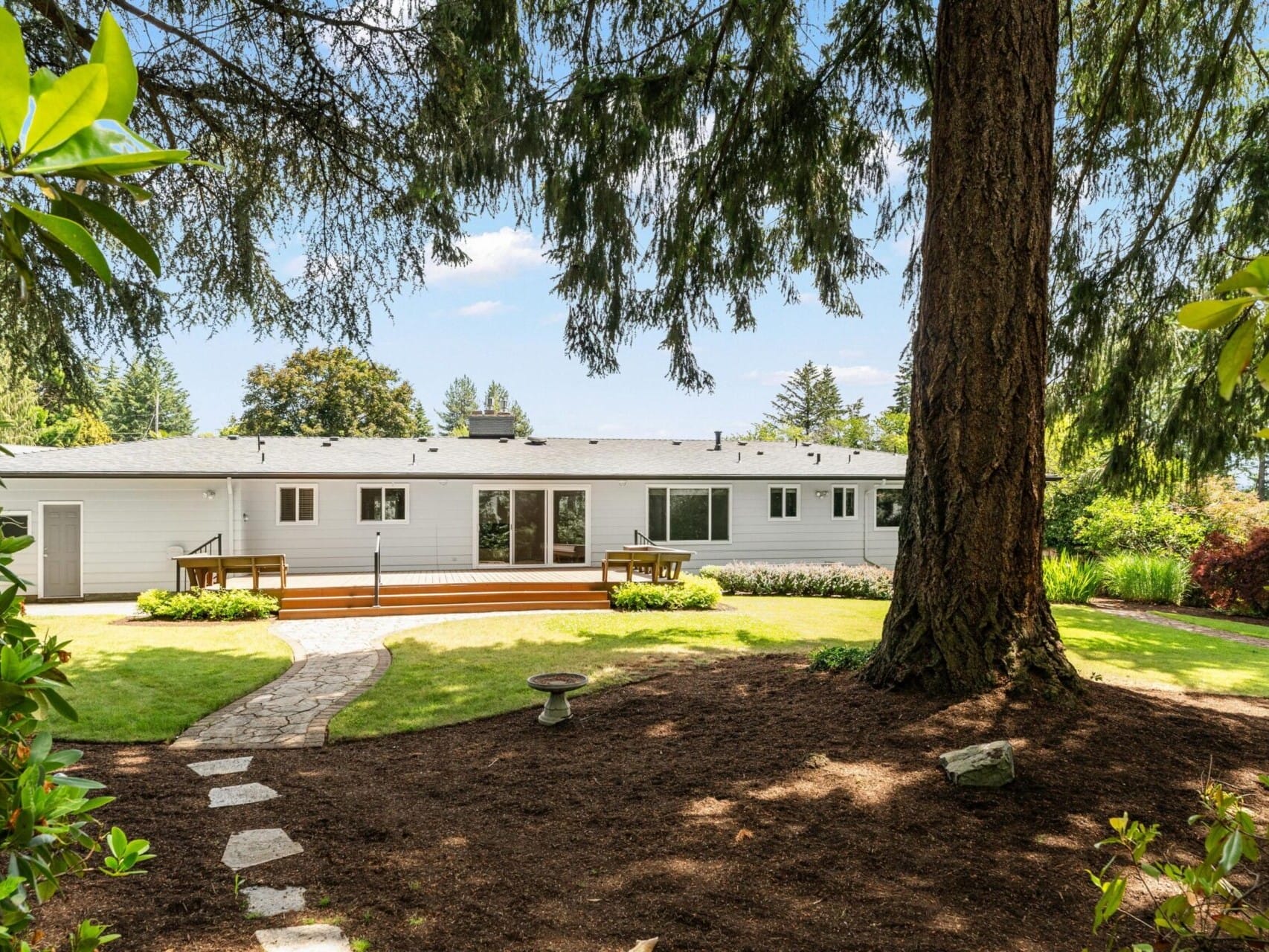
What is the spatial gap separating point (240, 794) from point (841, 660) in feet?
14.2

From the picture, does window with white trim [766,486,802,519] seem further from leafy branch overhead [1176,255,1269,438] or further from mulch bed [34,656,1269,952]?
leafy branch overhead [1176,255,1269,438]

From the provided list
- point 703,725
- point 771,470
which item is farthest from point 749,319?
point 771,470

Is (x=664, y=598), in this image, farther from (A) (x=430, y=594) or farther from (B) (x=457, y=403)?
(B) (x=457, y=403)

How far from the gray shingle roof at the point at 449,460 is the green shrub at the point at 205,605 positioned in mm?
3103

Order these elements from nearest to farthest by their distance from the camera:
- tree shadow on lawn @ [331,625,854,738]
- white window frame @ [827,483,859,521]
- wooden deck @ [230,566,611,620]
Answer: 1. tree shadow on lawn @ [331,625,854,738]
2. wooden deck @ [230,566,611,620]
3. white window frame @ [827,483,859,521]

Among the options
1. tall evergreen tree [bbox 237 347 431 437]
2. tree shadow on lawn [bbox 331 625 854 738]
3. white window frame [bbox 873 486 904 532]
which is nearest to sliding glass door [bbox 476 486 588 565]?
tree shadow on lawn [bbox 331 625 854 738]

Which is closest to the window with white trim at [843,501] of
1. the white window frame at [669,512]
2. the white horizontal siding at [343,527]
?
the white horizontal siding at [343,527]

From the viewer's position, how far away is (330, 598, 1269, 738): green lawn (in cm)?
703

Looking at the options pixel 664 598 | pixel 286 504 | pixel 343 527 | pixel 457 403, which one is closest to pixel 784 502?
pixel 664 598

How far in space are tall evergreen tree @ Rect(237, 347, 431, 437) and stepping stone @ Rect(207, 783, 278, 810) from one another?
34.2 metres

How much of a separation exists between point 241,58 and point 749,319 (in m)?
4.63

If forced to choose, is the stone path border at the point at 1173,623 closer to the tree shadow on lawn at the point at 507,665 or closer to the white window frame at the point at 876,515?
the white window frame at the point at 876,515

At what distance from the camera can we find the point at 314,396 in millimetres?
37219

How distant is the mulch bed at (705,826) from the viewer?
2840 millimetres
